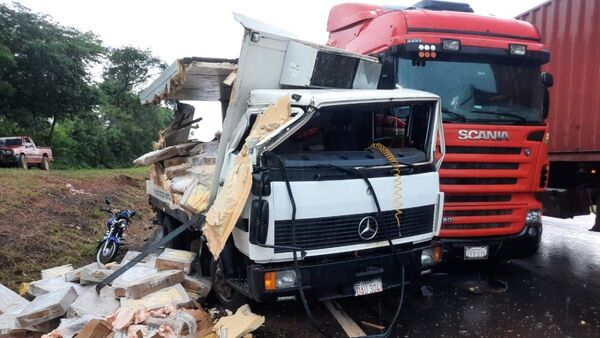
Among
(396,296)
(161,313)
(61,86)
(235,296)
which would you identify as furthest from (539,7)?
(61,86)

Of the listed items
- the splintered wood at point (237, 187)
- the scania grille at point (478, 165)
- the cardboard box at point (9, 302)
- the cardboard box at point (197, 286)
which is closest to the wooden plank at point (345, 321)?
the cardboard box at point (197, 286)

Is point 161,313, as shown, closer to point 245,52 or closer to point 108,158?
point 245,52

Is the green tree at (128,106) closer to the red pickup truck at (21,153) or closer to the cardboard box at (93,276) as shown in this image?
the red pickup truck at (21,153)

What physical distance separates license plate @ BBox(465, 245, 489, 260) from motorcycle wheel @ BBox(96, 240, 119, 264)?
16.6ft

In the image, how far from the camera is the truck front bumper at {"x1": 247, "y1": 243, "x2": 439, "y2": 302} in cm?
391

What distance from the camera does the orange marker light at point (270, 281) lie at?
3871 millimetres

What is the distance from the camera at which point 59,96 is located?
2523cm

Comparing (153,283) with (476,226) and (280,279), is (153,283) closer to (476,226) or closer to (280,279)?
(280,279)

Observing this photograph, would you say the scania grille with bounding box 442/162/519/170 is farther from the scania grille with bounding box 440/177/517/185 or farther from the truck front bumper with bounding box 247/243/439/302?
the truck front bumper with bounding box 247/243/439/302

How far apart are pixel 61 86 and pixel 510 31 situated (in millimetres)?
24177

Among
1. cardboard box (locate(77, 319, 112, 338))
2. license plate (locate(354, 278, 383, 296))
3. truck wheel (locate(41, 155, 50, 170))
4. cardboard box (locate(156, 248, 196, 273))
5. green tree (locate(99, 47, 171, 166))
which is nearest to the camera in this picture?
cardboard box (locate(77, 319, 112, 338))

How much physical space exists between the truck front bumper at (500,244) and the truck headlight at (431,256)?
0.68 m

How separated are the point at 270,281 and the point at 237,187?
0.81 m

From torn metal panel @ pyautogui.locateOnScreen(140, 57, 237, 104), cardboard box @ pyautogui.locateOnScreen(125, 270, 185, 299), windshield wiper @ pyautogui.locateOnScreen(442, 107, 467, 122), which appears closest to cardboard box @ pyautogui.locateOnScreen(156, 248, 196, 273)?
cardboard box @ pyautogui.locateOnScreen(125, 270, 185, 299)
